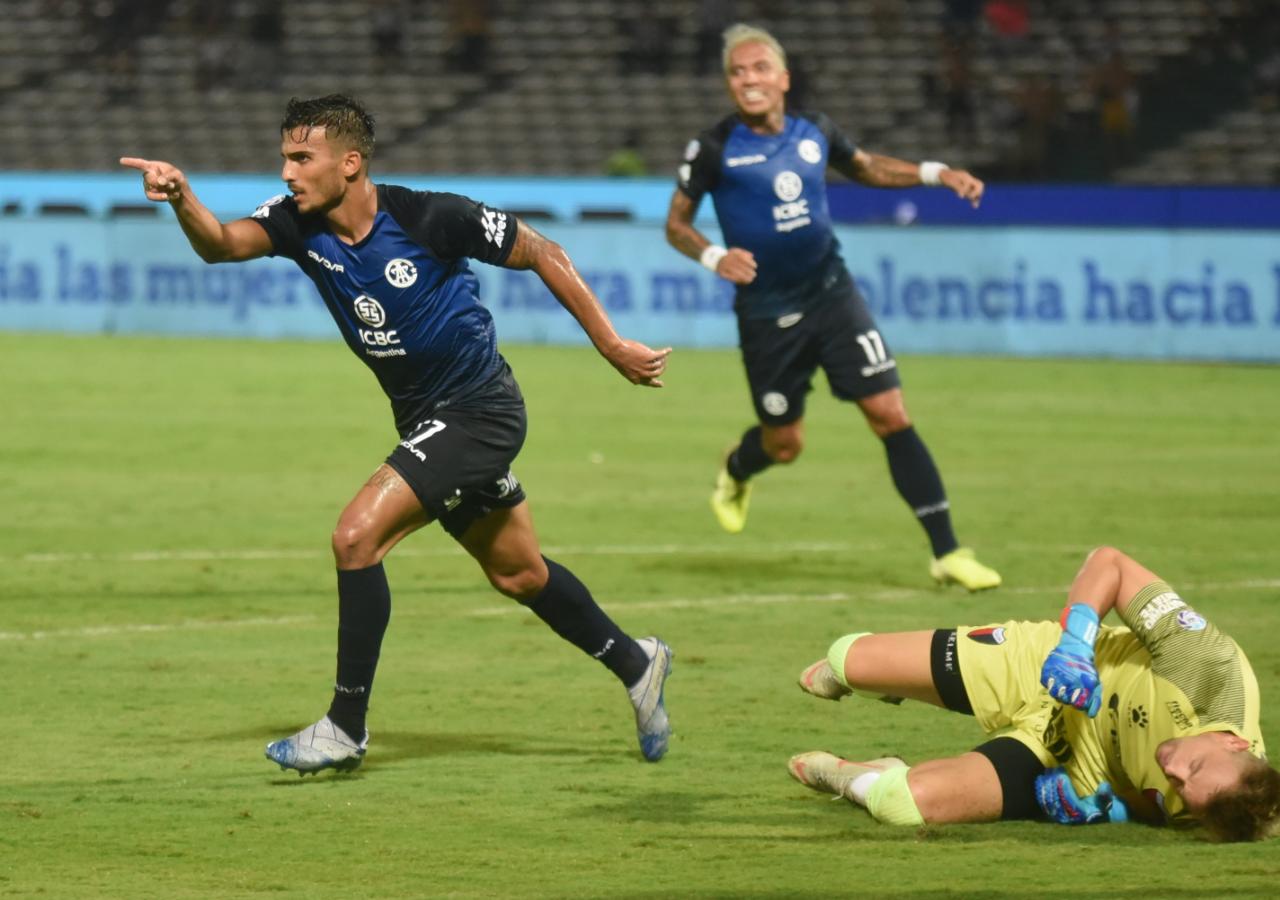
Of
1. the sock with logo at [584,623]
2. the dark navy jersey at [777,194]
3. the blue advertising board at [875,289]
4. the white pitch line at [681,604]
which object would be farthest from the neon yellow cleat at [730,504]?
the blue advertising board at [875,289]

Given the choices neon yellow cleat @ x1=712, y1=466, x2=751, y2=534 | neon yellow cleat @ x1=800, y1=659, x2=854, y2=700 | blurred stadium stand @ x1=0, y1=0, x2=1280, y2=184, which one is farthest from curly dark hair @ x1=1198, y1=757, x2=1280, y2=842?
blurred stadium stand @ x1=0, y1=0, x2=1280, y2=184

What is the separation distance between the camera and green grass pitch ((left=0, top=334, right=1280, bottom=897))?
5758 millimetres

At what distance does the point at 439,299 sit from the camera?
22.5 ft

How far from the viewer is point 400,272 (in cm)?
675

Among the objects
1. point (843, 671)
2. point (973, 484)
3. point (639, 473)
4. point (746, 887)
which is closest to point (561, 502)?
point (639, 473)

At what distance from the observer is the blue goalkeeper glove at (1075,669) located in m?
5.58

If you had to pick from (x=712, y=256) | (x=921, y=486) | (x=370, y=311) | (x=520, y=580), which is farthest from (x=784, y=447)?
(x=370, y=311)

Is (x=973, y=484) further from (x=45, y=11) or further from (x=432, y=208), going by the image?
(x=45, y=11)

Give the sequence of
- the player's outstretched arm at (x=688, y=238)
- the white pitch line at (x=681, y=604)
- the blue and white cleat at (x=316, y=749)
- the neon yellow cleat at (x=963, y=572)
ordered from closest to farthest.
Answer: the blue and white cleat at (x=316, y=749), the white pitch line at (x=681, y=604), the neon yellow cleat at (x=963, y=572), the player's outstretched arm at (x=688, y=238)

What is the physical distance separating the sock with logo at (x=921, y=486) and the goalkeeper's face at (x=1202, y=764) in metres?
4.57

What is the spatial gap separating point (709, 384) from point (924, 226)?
142 inches

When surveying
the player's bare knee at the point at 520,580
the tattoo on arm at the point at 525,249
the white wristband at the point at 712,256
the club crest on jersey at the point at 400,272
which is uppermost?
the tattoo on arm at the point at 525,249

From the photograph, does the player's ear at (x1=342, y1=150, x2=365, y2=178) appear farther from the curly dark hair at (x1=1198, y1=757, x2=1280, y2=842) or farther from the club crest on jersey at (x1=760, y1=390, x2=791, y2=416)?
the club crest on jersey at (x1=760, y1=390, x2=791, y2=416)

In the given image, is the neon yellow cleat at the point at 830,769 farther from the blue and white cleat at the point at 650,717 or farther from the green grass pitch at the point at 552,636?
the blue and white cleat at the point at 650,717
